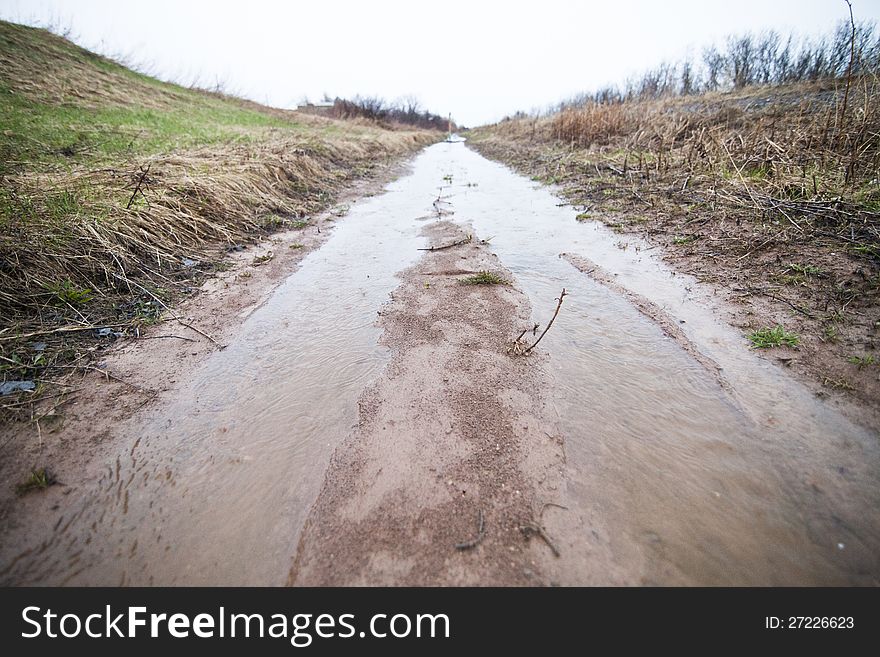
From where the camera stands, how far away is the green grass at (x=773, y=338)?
2473mm

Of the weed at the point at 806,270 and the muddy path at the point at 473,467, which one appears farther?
the weed at the point at 806,270

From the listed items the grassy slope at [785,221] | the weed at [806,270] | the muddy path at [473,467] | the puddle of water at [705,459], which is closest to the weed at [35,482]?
the muddy path at [473,467]

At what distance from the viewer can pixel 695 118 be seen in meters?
9.28

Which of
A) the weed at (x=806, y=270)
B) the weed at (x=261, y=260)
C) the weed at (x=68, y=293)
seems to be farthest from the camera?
the weed at (x=261, y=260)

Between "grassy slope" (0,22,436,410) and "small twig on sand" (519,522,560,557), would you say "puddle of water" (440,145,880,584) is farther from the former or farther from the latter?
"grassy slope" (0,22,436,410)

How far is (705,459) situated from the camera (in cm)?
173

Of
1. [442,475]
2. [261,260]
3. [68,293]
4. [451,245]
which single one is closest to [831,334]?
[442,475]

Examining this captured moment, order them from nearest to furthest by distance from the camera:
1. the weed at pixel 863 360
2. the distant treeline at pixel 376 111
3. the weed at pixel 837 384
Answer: the weed at pixel 837 384
the weed at pixel 863 360
the distant treeline at pixel 376 111

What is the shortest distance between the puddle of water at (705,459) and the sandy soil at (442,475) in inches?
9.4

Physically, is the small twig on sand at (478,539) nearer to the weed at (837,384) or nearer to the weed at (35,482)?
the weed at (35,482)

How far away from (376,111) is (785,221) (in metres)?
30.0
